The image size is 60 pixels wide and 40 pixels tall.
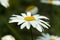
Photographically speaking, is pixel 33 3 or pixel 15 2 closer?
pixel 15 2

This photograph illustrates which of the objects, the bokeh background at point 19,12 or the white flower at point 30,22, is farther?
the bokeh background at point 19,12

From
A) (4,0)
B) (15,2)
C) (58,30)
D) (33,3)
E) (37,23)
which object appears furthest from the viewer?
(33,3)

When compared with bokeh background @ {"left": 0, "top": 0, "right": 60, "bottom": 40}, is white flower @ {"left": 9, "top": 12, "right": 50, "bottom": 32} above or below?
below

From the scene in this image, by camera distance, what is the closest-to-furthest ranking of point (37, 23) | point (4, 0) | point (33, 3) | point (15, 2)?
1. point (37, 23)
2. point (4, 0)
3. point (15, 2)
4. point (33, 3)

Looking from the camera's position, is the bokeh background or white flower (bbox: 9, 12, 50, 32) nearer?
white flower (bbox: 9, 12, 50, 32)

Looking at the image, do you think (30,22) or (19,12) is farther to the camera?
(19,12)

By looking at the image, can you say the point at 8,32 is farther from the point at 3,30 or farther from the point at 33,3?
the point at 33,3

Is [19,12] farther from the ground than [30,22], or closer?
farther from the ground

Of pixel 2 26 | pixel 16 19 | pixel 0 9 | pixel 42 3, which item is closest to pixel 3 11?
pixel 0 9
